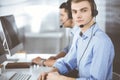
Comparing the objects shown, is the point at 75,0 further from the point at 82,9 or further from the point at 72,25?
the point at 72,25

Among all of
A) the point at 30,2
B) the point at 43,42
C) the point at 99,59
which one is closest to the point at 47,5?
the point at 30,2

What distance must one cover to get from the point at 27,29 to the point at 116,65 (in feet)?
4.28

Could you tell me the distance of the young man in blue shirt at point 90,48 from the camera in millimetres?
1512

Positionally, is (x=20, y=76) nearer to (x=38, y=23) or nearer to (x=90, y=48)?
(x=90, y=48)

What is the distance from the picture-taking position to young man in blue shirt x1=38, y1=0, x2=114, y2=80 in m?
1.51

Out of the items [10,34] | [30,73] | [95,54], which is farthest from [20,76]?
[95,54]

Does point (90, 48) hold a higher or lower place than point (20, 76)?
higher

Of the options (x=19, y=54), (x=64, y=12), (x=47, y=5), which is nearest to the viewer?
(x=64, y=12)

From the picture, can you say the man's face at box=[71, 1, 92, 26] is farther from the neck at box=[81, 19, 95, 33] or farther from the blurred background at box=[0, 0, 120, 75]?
the blurred background at box=[0, 0, 120, 75]

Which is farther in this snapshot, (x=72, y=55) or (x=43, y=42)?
(x=43, y=42)

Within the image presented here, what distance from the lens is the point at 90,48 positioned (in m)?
1.62

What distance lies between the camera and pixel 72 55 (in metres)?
2.05

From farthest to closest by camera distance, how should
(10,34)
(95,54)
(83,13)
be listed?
1. (10,34)
2. (83,13)
3. (95,54)

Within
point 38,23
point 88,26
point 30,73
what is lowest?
point 30,73
